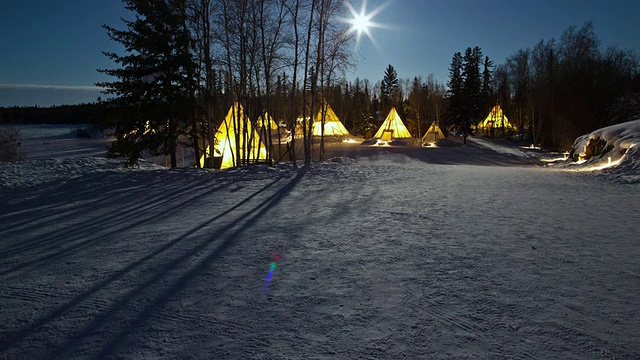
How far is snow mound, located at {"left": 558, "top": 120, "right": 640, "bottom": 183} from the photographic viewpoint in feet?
32.9

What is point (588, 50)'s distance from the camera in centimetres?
2762

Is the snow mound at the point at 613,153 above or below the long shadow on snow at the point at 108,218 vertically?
above

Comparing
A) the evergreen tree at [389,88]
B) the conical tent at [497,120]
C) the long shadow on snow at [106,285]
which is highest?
the evergreen tree at [389,88]

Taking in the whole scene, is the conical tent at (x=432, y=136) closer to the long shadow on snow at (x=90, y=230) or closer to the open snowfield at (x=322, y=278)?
the open snowfield at (x=322, y=278)

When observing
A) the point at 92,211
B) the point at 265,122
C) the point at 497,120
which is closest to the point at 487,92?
the point at 497,120

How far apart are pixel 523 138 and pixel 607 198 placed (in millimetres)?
36419

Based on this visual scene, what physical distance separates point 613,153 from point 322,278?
1387 cm

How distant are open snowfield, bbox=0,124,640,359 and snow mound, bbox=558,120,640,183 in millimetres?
4014

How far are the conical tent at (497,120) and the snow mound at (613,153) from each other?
34747 mm

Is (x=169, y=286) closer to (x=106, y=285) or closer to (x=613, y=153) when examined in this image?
(x=106, y=285)

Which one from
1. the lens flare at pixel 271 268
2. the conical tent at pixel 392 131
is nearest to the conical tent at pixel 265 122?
the lens flare at pixel 271 268

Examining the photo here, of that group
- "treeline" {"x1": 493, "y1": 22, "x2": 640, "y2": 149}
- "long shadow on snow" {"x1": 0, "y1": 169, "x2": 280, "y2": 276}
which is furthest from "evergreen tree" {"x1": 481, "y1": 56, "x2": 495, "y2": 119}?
"long shadow on snow" {"x1": 0, "y1": 169, "x2": 280, "y2": 276}

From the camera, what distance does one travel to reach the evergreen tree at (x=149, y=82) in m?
11.8

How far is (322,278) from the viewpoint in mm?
3396
